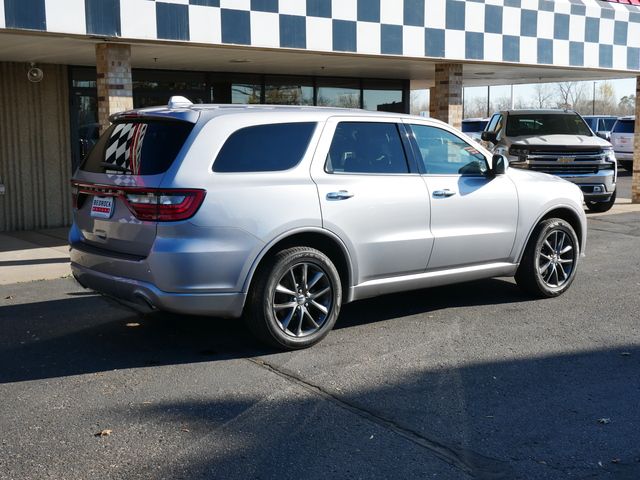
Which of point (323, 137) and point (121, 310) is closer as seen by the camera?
point (323, 137)

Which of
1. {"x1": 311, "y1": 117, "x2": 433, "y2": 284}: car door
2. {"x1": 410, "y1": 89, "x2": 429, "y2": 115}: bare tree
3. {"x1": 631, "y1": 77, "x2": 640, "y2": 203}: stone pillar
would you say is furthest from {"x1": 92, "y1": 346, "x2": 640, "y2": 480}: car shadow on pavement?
{"x1": 410, "y1": 89, "x2": 429, "y2": 115}: bare tree

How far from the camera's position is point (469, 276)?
6602mm

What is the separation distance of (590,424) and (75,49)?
818 centimetres

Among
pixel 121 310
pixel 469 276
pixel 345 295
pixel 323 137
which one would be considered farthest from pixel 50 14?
pixel 469 276

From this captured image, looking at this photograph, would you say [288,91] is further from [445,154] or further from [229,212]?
[229,212]

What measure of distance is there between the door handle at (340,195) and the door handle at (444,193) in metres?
0.87

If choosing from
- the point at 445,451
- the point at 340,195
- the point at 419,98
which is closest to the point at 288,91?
the point at 340,195

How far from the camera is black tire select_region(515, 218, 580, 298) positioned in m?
7.01

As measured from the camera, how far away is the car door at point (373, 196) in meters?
5.69

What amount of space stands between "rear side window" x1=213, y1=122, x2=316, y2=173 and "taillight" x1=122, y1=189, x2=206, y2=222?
0.29 meters

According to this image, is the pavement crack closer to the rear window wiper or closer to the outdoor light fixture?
the rear window wiper

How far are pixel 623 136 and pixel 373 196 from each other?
21.6 m

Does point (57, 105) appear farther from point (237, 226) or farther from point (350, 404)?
point (350, 404)

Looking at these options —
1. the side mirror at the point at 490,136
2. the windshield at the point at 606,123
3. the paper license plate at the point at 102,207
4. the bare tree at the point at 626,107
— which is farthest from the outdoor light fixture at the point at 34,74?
the bare tree at the point at 626,107
